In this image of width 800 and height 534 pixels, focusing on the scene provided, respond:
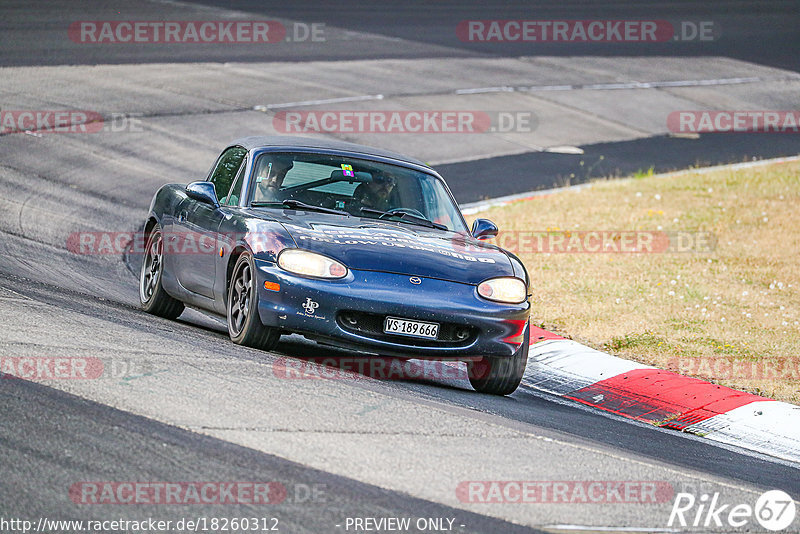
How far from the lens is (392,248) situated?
7.54m

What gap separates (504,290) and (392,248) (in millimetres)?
769

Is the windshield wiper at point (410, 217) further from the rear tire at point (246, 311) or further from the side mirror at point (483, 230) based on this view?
the rear tire at point (246, 311)

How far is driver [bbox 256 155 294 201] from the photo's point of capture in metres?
8.46

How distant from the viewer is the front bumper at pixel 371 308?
7211mm

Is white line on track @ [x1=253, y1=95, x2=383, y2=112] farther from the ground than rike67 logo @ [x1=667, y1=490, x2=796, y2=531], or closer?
farther from the ground
